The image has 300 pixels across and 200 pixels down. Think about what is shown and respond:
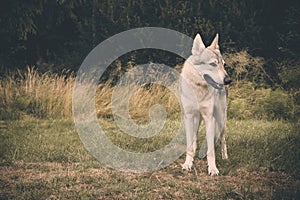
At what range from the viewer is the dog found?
16.6 feet

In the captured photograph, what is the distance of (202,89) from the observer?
5.20 m

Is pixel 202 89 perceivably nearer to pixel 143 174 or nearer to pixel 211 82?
pixel 211 82

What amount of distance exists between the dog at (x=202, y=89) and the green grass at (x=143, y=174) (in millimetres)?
354

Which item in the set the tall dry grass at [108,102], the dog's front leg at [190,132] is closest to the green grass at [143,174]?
the dog's front leg at [190,132]

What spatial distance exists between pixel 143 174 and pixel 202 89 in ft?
3.83

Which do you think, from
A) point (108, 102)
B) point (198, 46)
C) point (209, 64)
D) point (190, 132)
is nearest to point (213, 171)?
point (190, 132)

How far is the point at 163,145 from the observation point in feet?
21.5

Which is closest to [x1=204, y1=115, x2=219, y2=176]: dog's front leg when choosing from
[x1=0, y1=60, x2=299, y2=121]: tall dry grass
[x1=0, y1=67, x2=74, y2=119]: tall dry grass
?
[x1=0, y1=60, x2=299, y2=121]: tall dry grass

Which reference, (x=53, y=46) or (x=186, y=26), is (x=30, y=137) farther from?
(x=53, y=46)

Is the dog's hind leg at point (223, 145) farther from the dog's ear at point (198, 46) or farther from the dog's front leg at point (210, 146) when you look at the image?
the dog's ear at point (198, 46)

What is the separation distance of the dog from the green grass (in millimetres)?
Result: 354

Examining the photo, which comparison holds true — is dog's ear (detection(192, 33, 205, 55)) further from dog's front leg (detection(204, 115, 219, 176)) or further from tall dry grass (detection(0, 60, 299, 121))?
tall dry grass (detection(0, 60, 299, 121))

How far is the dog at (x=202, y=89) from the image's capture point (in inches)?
199

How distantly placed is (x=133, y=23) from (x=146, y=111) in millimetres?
3670
